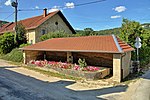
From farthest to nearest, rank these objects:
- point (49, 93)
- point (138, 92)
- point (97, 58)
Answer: point (97, 58), point (138, 92), point (49, 93)

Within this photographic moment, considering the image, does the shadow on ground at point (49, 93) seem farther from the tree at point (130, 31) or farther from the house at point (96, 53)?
the tree at point (130, 31)

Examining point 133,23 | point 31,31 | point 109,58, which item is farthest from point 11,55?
point 133,23

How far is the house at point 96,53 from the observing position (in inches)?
498

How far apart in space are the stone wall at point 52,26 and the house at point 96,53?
11484 millimetres

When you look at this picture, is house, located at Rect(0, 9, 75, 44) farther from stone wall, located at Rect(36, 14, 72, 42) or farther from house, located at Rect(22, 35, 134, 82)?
house, located at Rect(22, 35, 134, 82)

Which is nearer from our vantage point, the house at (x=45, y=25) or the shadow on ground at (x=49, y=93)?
the shadow on ground at (x=49, y=93)

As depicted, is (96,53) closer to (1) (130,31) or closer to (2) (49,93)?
(1) (130,31)

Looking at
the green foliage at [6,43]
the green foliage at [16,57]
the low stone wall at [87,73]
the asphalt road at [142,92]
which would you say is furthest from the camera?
the green foliage at [6,43]

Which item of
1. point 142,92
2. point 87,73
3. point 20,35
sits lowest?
point 142,92

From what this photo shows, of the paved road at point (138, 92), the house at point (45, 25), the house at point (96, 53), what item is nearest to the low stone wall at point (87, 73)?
the house at point (96, 53)

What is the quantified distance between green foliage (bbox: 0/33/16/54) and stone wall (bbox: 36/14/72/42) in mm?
4786

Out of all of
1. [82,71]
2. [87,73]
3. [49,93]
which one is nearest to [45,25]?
[82,71]

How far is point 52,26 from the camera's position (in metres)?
33.4

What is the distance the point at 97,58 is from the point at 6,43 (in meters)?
16.9
